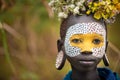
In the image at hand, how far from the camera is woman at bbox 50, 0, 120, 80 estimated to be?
2.29 metres

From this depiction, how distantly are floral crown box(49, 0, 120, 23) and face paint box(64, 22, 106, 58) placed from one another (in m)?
0.05

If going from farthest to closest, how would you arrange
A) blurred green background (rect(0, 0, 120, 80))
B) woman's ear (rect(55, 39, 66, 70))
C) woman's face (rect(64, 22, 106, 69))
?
blurred green background (rect(0, 0, 120, 80)) < woman's ear (rect(55, 39, 66, 70)) < woman's face (rect(64, 22, 106, 69))

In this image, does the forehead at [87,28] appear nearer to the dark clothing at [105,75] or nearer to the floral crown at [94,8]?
the floral crown at [94,8]

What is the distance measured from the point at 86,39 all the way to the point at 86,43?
2 cm

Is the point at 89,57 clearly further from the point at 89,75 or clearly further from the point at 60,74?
the point at 60,74

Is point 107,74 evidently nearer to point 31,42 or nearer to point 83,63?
point 83,63

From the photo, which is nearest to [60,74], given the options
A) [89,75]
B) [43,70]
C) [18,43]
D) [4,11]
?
[43,70]

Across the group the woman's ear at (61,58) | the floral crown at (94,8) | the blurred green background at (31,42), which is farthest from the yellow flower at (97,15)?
the blurred green background at (31,42)

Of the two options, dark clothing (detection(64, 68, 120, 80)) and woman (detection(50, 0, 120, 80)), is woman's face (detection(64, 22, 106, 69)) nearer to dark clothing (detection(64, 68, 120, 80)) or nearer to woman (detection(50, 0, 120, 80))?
woman (detection(50, 0, 120, 80))

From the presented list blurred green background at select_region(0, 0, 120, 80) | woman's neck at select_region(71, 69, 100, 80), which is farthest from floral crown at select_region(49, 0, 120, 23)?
blurred green background at select_region(0, 0, 120, 80)

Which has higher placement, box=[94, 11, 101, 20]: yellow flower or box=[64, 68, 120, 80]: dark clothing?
box=[94, 11, 101, 20]: yellow flower

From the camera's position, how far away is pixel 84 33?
2.29 metres

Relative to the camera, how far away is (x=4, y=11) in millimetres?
3432

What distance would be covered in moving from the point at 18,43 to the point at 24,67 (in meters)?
0.20
